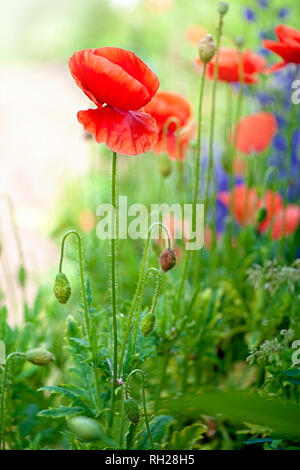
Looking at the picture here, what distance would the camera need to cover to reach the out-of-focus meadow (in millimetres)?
702


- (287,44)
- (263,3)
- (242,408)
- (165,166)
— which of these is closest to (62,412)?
(242,408)

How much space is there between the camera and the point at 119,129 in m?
0.61

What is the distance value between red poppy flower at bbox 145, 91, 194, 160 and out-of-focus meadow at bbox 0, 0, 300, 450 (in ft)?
0.30

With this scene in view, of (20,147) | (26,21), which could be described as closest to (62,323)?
(20,147)

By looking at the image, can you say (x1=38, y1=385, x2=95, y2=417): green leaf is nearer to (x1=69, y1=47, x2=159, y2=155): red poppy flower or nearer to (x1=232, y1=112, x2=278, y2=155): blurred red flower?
(x1=69, y1=47, x2=159, y2=155): red poppy flower

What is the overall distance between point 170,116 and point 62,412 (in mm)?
453

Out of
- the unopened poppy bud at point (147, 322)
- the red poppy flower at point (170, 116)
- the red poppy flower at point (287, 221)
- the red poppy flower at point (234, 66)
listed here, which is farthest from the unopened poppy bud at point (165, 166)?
the red poppy flower at point (287, 221)

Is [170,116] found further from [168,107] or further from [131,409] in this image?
[131,409]

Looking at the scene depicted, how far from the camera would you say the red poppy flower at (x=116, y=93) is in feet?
1.88

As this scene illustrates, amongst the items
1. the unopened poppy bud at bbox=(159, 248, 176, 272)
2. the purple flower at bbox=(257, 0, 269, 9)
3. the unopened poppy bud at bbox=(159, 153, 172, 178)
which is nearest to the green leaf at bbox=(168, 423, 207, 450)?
the unopened poppy bud at bbox=(159, 248, 176, 272)

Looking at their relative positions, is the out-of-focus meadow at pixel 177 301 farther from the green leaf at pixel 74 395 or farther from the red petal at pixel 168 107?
the red petal at pixel 168 107
